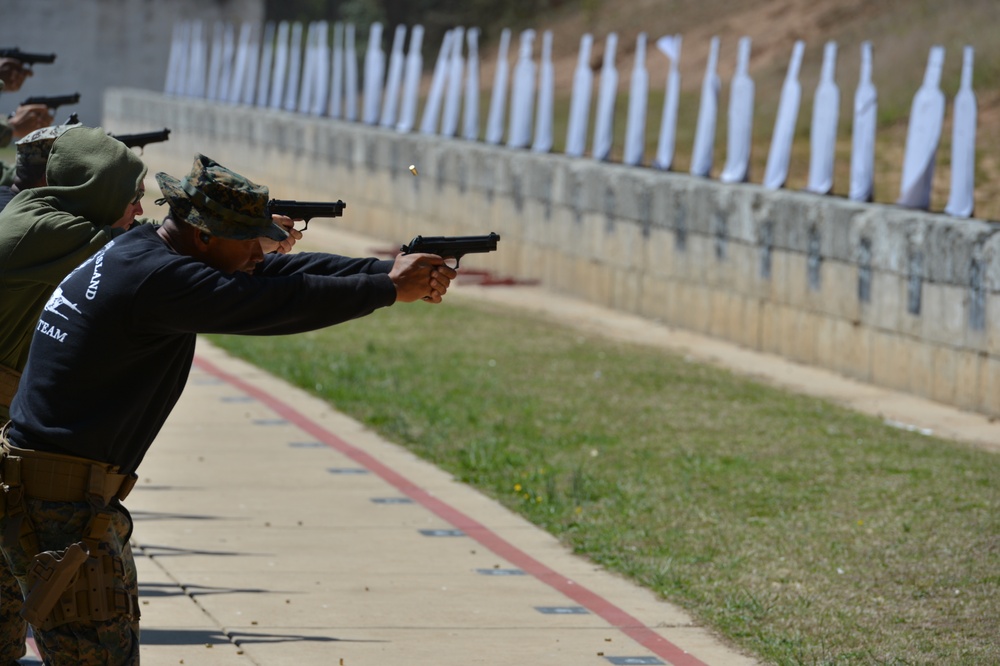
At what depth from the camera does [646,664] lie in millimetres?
5988

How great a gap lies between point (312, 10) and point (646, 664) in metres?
53.4

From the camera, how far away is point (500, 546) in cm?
778

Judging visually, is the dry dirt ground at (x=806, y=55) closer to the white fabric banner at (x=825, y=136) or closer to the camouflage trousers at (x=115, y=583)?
the white fabric banner at (x=825, y=136)

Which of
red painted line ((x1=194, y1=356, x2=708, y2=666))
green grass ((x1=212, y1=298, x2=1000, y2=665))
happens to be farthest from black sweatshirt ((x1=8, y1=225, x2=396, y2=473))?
green grass ((x1=212, y1=298, x2=1000, y2=665))

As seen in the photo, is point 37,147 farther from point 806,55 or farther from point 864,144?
point 806,55

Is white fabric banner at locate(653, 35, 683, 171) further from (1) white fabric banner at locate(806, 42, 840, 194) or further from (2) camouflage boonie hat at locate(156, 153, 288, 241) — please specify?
(2) camouflage boonie hat at locate(156, 153, 288, 241)

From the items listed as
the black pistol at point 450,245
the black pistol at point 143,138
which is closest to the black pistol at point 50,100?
the black pistol at point 143,138

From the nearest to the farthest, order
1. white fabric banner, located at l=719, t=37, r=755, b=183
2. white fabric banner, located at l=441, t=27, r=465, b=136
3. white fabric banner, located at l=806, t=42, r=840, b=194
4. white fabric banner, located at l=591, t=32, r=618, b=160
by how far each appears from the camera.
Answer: white fabric banner, located at l=806, t=42, r=840, b=194
white fabric banner, located at l=719, t=37, r=755, b=183
white fabric banner, located at l=591, t=32, r=618, b=160
white fabric banner, located at l=441, t=27, r=465, b=136

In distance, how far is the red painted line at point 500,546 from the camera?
630 centimetres

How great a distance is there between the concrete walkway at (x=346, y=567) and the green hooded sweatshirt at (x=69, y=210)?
60.9 inches

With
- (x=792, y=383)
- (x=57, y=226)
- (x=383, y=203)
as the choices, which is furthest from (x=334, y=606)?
(x=383, y=203)

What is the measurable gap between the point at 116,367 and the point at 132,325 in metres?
0.13

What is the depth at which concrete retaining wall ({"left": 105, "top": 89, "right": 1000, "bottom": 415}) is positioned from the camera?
1234 cm

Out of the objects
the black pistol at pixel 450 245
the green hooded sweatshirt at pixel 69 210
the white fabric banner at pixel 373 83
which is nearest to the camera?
the black pistol at pixel 450 245
